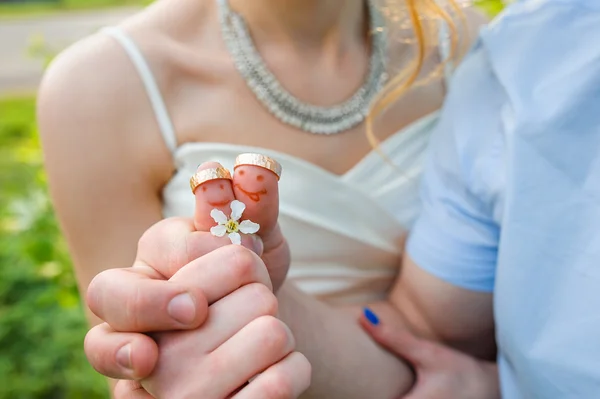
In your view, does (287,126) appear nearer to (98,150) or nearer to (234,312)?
(98,150)

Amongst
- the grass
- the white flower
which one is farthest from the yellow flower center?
the grass

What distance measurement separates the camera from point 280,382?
68 centimetres

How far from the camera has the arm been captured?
1.14 m

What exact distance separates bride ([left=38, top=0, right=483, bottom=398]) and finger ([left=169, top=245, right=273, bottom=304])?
0.93ft

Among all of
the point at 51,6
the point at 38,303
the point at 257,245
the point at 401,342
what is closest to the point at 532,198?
the point at 401,342

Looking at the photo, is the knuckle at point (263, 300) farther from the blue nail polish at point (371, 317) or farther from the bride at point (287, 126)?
the blue nail polish at point (371, 317)

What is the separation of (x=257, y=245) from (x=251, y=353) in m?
0.15

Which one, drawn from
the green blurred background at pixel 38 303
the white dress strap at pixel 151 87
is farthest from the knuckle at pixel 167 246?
the green blurred background at pixel 38 303

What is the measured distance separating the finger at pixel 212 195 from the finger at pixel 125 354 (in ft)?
0.49

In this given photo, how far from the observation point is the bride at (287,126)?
115 cm

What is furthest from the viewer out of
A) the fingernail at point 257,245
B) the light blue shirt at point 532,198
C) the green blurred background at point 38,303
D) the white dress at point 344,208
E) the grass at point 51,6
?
the grass at point 51,6

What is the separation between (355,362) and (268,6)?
690 mm

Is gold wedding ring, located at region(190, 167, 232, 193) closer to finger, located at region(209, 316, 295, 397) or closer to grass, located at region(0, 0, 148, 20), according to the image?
finger, located at region(209, 316, 295, 397)

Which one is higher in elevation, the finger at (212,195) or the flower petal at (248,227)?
the finger at (212,195)
